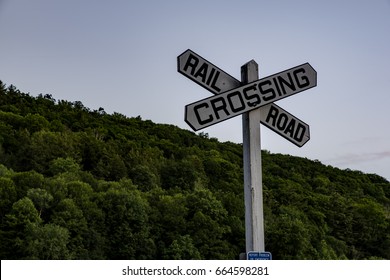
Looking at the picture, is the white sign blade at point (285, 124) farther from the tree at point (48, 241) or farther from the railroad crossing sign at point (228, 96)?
the tree at point (48, 241)

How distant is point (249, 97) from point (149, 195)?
88.8 metres

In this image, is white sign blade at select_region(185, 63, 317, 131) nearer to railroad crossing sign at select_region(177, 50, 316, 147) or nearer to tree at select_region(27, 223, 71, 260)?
railroad crossing sign at select_region(177, 50, 316, 147)

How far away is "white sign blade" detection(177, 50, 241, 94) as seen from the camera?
192 inches

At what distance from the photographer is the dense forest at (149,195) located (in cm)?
7875

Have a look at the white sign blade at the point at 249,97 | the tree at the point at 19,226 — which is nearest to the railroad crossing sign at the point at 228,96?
the white sign blade at the point at 249,97

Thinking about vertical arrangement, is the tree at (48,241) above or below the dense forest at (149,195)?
below

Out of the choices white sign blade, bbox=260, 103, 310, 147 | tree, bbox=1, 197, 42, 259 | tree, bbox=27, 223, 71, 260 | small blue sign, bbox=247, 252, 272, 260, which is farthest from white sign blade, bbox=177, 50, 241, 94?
tree, bbox=1, 197, 42, 259

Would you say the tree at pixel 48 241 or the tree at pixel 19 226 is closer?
the tree at pixel 48 241

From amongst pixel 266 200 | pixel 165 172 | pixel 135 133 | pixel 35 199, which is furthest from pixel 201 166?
pixel 35 199

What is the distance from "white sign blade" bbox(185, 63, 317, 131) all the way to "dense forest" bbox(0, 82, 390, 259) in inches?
2823

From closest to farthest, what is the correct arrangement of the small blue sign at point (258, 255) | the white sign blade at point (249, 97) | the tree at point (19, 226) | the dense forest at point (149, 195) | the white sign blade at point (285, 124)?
the small blue sign at point (258, 255) < the white sign blade at point (249, 97) < the white sign blade at point (285, 124) < the tree at point (19, 226) < the dense forest at point (149, 195)

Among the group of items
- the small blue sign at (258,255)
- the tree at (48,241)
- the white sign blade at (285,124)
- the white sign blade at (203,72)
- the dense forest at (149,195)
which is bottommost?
the small blue sign at (258,255)

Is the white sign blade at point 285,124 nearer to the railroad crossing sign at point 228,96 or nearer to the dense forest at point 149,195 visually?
the railroad crossing sign at point 228,96

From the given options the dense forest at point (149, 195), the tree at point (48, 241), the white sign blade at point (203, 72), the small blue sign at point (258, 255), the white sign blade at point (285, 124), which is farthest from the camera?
the dense forest at point (149, 195)
